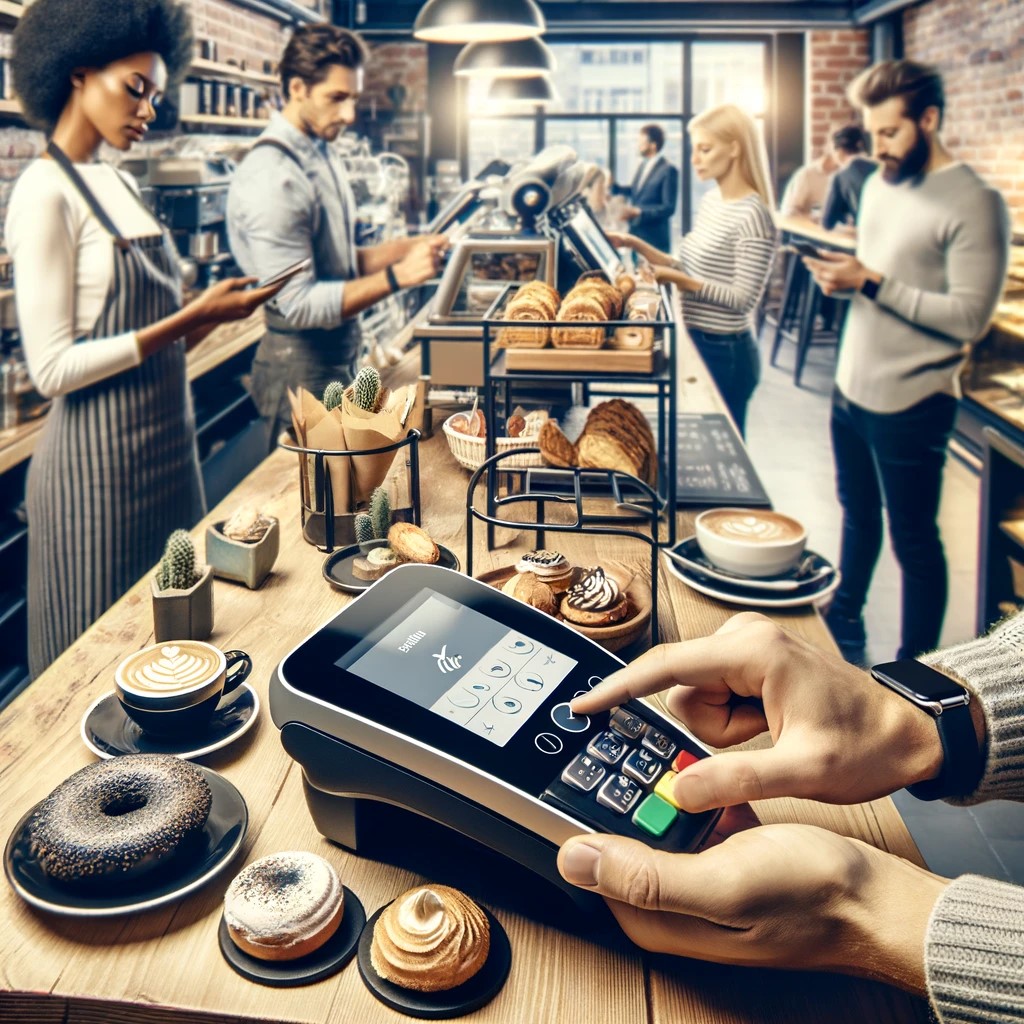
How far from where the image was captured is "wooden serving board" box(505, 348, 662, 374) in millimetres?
1658

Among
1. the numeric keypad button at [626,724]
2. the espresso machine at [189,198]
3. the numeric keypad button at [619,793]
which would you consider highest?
the espresso machine at [189,198]

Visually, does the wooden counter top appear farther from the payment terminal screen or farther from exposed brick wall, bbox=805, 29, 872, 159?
exposed brick wall, bbox=805, 29, 872, 159

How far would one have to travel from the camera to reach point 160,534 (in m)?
2.45

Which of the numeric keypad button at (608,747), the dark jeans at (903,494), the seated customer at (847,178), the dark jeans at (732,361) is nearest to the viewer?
the numeric keypad button at (608,747)

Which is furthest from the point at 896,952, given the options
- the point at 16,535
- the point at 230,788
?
the point at 16,535

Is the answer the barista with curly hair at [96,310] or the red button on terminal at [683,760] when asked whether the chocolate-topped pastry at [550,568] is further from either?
the barista with curly hair at [96,310]

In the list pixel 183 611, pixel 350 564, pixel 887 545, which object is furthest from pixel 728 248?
pixel 183 611

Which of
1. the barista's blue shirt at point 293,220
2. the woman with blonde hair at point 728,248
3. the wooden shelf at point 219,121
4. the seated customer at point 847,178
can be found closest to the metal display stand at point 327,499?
the barista's blue shirt at point 293,220

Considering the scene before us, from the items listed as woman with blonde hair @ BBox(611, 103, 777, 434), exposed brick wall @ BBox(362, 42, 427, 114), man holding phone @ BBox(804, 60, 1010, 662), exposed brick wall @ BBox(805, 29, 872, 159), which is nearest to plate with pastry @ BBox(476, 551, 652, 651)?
man holding phone @ BBox(804, 60, 1010, 662)

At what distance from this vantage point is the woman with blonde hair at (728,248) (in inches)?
139

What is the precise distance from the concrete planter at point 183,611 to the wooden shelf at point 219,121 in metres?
4.34

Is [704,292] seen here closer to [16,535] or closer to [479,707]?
[16,535]

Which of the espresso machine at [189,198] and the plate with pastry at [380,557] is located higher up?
the espresso machine at [189,198]

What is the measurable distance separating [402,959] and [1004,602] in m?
2.28
